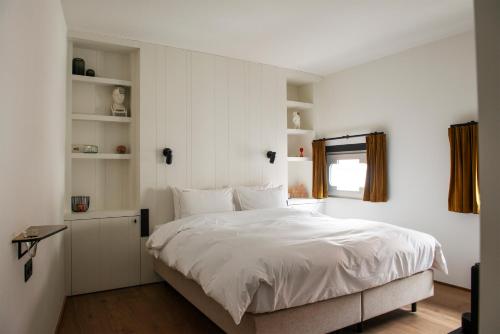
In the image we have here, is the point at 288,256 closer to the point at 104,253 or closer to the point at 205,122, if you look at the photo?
the point at 104,253

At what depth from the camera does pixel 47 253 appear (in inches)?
89.1

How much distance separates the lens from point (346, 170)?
4.83 m

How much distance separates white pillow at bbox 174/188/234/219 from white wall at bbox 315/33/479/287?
1.90 meters

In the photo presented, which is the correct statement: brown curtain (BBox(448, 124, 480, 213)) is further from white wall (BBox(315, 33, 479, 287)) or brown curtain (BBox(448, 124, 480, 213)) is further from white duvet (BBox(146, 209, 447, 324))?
white duvet (BBox(146, 209, 447, 324))

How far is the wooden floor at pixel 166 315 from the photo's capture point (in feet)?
8.66

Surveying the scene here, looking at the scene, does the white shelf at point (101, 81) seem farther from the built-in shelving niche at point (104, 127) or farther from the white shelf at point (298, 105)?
the white shelf at point (298, 105)

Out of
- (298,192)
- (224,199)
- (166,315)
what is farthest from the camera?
(298,192)

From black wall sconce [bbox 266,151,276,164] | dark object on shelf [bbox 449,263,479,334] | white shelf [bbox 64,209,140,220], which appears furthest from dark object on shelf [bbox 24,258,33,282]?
black wall sconce [bbox 266,151,276,164]

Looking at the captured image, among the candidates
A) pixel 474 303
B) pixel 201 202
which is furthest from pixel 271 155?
pixel 474 303

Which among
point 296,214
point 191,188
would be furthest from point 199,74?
point 296,214

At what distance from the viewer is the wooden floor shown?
2641 mm

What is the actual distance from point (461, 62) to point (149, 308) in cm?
391

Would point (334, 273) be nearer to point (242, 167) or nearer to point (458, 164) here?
point (458, 164)

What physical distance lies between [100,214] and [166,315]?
129 centimetres
